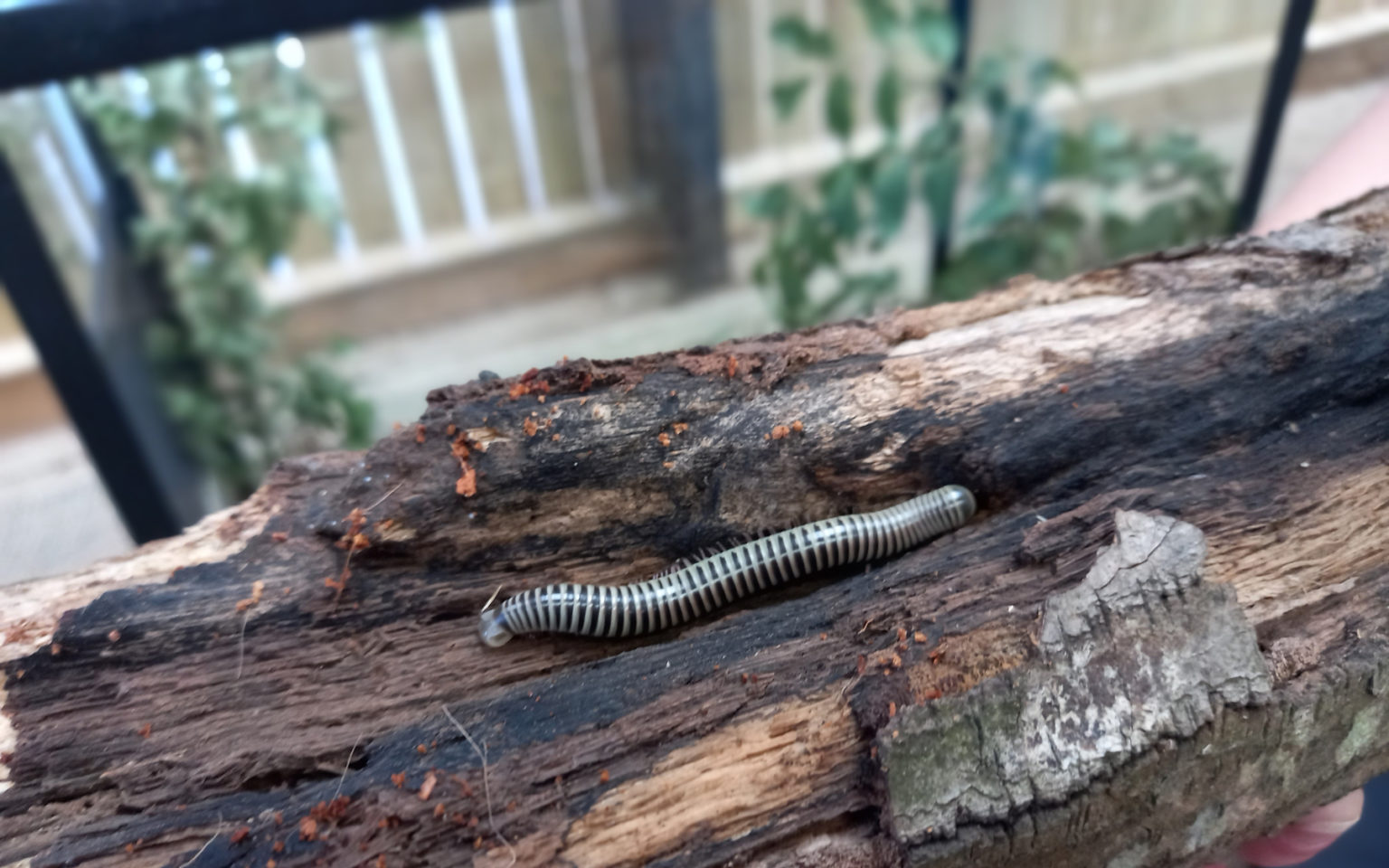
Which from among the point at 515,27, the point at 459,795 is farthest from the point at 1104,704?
the point at 515,27

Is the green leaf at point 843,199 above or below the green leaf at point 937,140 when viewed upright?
below

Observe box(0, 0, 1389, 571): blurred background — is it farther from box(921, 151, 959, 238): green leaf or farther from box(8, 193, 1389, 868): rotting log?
box(8, 193, 1389, 868): rotting log

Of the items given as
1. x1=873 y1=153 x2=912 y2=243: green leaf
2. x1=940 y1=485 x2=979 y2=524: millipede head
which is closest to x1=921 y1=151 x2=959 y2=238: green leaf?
x1=873 y1=153 x2=912 y2=243: green leaf

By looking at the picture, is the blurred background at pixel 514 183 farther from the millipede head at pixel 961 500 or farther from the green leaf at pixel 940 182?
the millipede head at pixel 961 500

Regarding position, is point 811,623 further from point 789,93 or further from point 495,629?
point 789,93

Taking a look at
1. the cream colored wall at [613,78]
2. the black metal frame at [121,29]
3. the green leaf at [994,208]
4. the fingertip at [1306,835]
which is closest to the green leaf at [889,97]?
the green leaf at [994,208]
